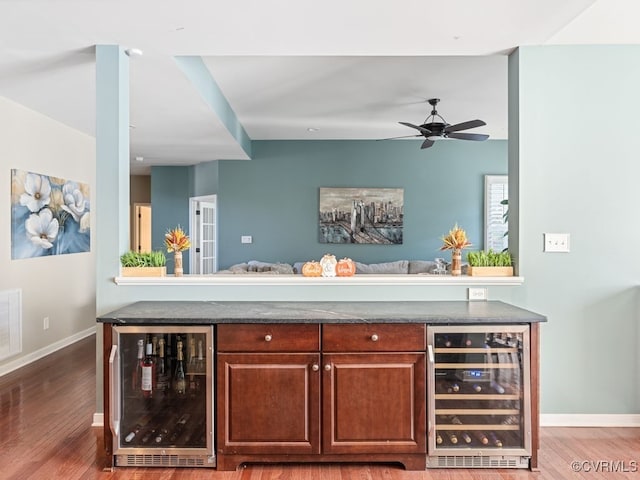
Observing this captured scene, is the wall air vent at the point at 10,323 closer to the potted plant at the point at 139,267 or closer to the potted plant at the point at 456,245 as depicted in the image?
the potted plant at the point at 139,267

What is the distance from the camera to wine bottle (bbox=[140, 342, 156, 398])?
2561 mm

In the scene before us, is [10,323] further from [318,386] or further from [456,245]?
[456,245]

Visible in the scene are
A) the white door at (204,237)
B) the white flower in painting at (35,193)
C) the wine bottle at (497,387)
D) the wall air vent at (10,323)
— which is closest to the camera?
the wine bottle at (497,387)

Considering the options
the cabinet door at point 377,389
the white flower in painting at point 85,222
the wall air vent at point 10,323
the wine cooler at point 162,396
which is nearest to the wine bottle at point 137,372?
the wine cooler at point 162,396

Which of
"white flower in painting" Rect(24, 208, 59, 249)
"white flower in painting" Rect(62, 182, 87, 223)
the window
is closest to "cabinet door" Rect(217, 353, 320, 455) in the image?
"white flower in painting" Rect(24, 208, 59, 249)

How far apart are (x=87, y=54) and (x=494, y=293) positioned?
10.2 ft

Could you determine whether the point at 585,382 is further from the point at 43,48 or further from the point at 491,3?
the point at 43,48

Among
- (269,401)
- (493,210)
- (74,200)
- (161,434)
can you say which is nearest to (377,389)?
(269,401)

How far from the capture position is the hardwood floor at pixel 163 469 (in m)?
2.46

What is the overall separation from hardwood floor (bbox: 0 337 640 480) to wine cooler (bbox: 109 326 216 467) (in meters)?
0.11

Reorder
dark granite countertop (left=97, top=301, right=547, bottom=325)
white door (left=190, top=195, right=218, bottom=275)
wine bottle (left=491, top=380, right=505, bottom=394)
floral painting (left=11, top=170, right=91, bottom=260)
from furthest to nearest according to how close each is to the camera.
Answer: white door (left=190, top=195, right=218, bottom=275), floral painting (left=11, top=170, right=91, bottom=260), wine bottle (left=491, top=380, right=505, bottom=394), dark granite countertop (left=97, top=301, right=547, bottom=325)

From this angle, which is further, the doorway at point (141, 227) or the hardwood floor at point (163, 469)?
the doorway at point (141, 227)

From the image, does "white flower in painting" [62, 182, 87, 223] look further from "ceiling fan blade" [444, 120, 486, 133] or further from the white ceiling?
"ceiling fan blade" [444, 120, 486, 133]

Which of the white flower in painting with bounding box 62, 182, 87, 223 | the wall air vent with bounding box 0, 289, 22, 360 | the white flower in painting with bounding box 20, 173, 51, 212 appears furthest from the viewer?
the white flower in painting with bounding box 62, 182, 87, 223
